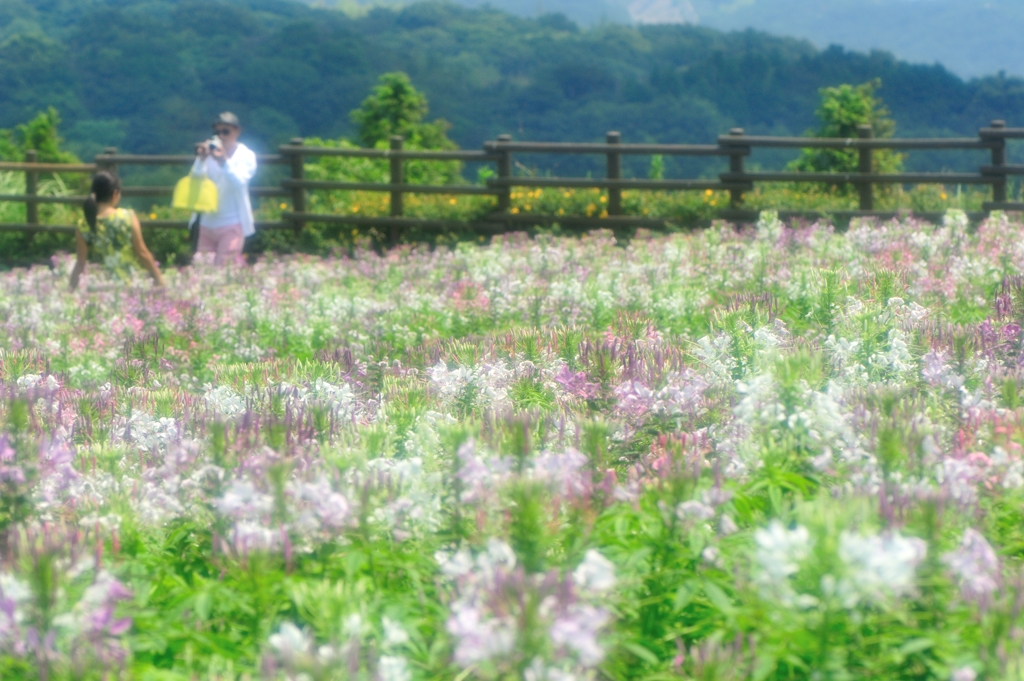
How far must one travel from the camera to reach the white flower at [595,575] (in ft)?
6.72

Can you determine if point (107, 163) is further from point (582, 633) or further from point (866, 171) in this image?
point (582, 633)

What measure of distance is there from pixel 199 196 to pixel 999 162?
11.1m

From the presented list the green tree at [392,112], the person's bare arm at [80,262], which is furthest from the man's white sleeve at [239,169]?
the green tree at [392,112]

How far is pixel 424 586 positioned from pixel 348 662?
0.66 m

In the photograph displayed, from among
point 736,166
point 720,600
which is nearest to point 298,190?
point 736,166

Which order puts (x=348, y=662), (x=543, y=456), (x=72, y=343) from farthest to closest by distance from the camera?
(x=72, y=343) → (x=543, y=456) → (x=348, y=662)

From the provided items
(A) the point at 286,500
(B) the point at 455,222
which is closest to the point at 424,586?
(A) the point at 286,500

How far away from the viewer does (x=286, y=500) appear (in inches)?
101

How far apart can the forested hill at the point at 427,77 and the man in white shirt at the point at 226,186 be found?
5022 inches

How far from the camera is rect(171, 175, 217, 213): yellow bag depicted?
1212 cm

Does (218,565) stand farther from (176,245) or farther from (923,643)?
(176,245)

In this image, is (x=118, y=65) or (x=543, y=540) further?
(x=118, y=65)

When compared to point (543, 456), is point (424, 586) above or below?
below

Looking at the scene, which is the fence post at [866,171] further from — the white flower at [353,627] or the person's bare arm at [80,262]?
the white flower at [353,627]
